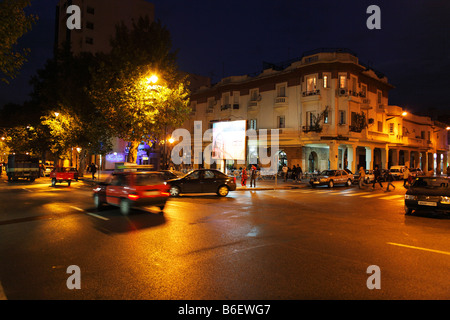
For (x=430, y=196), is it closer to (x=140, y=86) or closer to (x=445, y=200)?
(x=445, y=200)

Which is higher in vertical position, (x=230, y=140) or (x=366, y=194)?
(x=230, y=140)

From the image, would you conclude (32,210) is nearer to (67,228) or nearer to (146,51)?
(67,228)

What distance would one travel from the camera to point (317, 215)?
36.2 ft

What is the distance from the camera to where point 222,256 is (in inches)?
235

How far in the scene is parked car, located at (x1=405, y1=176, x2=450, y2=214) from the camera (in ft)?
34.4

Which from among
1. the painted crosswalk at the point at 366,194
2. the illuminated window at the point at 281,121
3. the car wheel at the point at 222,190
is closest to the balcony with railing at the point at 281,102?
the illuminated window at the point at 281,121

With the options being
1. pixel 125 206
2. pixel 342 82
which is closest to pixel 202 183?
pixel 125 206

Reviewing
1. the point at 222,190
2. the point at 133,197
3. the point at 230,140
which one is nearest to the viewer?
the point at 133,197

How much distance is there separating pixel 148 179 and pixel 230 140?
14784 mm

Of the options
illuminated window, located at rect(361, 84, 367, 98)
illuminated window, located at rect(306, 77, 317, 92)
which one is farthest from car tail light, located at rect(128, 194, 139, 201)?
illuminated window, located at rect(361, 84, 367, 98)

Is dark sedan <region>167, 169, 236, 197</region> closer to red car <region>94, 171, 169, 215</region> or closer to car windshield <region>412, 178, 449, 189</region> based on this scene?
red car <region>94, 171, 169, 215</region>

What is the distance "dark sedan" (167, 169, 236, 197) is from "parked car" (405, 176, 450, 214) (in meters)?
9.15

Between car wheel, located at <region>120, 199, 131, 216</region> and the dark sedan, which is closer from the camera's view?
car wheel, located at <region>120, 199, 131, 216</region>

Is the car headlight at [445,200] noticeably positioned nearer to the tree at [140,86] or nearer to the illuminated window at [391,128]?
the tree at [140,86]
